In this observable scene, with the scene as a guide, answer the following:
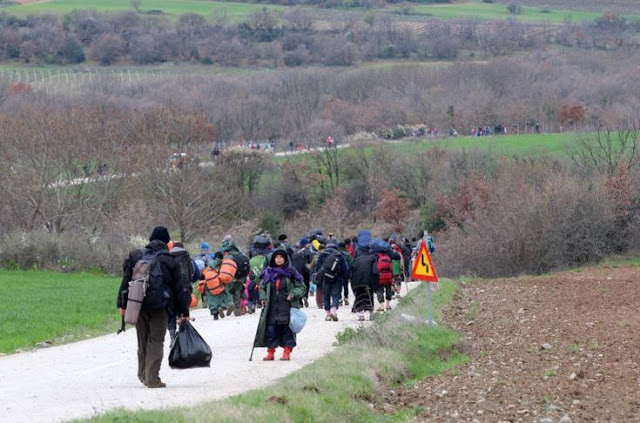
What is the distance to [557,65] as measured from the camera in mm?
161750

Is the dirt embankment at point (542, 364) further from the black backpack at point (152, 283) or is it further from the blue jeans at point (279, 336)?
the black backpack at point (152, 283)

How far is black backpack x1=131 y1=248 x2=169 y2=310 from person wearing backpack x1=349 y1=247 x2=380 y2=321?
990 centimetres

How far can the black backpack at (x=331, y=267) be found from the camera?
2581 centimetres

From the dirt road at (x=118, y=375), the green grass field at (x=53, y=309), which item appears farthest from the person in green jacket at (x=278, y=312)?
the green grass field at (x=53, y=309)

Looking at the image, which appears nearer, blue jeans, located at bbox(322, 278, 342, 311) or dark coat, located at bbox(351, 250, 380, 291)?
dark coat, located at bbox(351, 250, 380, 291)

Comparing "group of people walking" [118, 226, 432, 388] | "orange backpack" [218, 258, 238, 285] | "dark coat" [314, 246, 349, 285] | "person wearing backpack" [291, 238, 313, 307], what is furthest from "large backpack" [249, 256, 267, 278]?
"person wearing backpack" [291, 238, 313, 307]

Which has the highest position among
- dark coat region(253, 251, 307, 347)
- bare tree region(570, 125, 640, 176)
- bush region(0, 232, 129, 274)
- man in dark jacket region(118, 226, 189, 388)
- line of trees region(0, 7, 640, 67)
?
man in dark jacket region(118, 226, 189, 388)

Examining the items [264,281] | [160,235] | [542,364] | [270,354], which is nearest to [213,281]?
[264,281]

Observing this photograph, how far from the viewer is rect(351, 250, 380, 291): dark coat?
82.9ft

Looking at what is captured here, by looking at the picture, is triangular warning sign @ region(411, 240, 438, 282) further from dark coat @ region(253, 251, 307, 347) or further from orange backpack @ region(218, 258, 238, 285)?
orange backpack @ region(218, 258, 238, 285)

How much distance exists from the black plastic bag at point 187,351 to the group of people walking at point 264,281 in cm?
18

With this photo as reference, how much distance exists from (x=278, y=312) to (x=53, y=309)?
13.1 m

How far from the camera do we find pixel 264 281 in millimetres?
19422

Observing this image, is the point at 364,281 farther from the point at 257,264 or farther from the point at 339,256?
the point at 257,264
